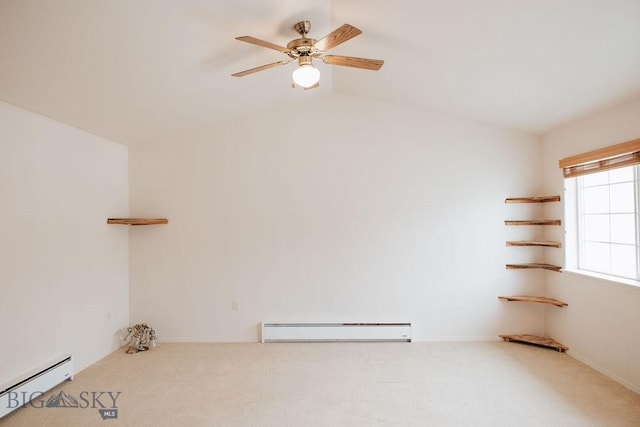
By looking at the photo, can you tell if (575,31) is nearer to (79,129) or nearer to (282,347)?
(282,347)

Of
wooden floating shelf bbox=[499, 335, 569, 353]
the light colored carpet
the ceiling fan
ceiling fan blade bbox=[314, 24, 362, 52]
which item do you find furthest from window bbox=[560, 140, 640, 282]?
ceiling fan blade bbox=[314, 24, 362, 52]

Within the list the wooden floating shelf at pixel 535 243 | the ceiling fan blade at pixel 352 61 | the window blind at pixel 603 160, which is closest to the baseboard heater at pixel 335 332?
the wooden floating shelf at pixel 535 243

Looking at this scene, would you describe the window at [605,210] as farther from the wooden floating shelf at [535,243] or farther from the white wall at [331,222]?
the white wall at [331,222]

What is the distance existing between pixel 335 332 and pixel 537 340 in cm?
227

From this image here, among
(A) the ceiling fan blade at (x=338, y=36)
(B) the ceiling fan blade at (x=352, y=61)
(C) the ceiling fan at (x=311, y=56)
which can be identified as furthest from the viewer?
(B) the ceiling fan blade at (x=352, y=61)

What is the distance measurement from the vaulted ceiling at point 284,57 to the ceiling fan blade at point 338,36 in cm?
41

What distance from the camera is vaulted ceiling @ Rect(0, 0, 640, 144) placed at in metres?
1.88

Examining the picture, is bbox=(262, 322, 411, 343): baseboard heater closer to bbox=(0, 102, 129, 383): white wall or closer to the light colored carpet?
the light colored carpet

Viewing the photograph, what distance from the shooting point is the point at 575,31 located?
2.01 m

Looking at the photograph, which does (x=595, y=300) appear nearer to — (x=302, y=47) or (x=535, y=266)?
(x=535, y=266)

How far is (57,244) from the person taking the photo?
112 inches

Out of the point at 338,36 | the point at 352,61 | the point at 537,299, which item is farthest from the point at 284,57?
the point at 537,299

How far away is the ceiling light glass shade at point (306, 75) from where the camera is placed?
2.06m

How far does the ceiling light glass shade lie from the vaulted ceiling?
1.61 feet
